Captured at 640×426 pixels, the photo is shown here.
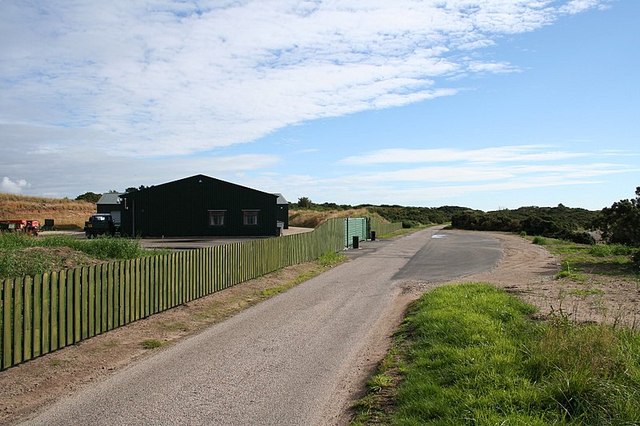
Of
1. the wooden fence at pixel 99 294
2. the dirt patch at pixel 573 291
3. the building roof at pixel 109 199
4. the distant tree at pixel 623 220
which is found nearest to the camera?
the wooden fence at pixel 99 294

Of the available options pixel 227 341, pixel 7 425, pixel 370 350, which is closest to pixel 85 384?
pixel 7 425

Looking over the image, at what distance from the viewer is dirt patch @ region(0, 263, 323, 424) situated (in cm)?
673

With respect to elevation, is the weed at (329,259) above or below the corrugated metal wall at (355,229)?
below

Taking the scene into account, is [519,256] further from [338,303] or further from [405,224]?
[405,224]

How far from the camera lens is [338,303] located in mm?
13578

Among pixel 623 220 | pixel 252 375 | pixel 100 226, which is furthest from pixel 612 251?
pixel 100 226

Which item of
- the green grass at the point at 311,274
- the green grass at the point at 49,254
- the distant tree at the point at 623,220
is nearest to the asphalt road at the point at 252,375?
the green grass at the point at 311,274

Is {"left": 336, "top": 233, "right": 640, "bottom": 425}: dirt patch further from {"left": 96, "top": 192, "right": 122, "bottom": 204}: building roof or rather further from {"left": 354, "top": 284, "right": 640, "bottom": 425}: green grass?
{"left": 96, "top": 192, "right": 122, "bottom": 204}: building roof

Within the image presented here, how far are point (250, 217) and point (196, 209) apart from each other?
467 centimetres

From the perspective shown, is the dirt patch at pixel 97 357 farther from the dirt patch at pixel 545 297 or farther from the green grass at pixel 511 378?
the green grass at pixel 511 378

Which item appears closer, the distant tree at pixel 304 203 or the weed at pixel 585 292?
the weed at pixel 585 292

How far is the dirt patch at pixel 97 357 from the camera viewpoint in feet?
22.1

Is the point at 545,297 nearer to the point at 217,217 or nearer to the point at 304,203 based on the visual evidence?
the point at 217,217

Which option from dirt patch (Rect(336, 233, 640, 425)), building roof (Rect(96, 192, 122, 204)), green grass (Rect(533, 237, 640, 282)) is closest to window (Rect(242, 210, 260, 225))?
building roof (Rect(96, 192, 122, 204))
